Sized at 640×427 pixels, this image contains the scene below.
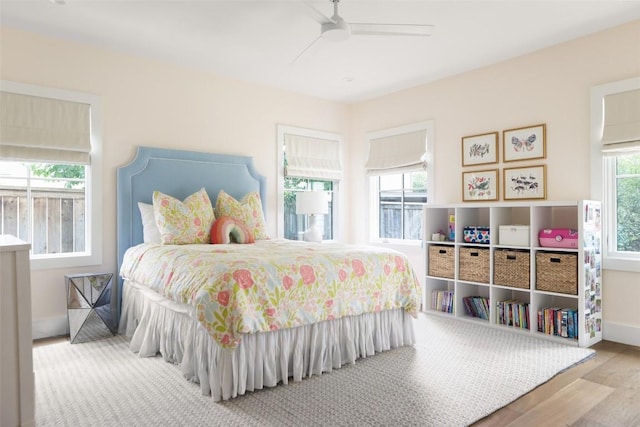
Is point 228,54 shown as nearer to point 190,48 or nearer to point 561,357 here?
point 190,48

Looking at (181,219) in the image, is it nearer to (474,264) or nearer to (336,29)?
(336,29)

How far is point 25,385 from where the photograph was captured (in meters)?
1.97

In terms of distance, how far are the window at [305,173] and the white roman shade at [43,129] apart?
2.14 metres

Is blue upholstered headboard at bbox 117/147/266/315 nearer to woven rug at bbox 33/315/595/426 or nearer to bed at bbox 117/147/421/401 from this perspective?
bed at bbox 117/147/421/401

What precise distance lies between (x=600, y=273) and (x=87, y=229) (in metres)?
4.46

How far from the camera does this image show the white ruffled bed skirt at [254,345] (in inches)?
94.6

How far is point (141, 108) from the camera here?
13.6 ft

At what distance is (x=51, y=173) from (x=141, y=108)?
39.4 inches

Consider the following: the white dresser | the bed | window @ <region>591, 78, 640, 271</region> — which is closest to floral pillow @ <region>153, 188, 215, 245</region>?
the bed

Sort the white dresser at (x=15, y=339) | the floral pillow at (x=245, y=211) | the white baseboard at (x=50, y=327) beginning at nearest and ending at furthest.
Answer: the white dresser at (x=15, y=339)
the white baseboard at (x=50, y=327)
the floral pillow at (x=245, y=211)

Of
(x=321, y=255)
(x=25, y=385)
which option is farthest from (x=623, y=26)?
(x=25, y=385)

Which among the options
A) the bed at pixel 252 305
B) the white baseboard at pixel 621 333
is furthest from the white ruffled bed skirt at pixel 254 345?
the white baseboard at pixel 621 333

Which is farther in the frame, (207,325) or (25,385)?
(207,325)

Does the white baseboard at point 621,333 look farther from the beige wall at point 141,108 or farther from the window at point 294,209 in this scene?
the beige wall at point 141,108
